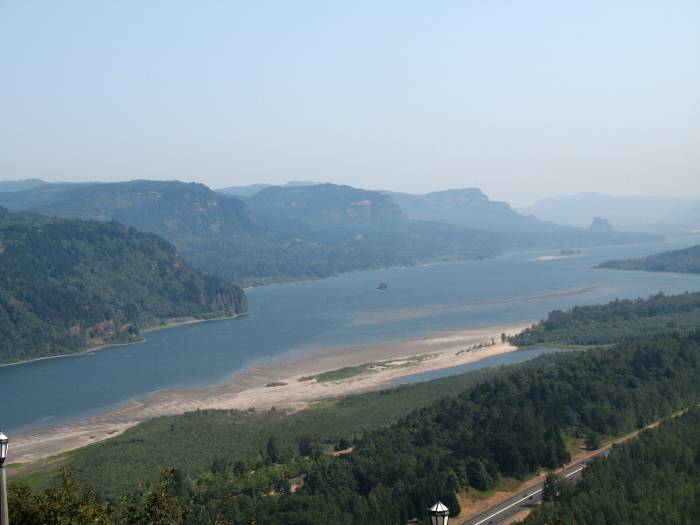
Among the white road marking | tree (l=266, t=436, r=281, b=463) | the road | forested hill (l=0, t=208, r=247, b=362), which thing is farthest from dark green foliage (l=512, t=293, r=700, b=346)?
forested hill (l=0, t=208, r=247, b=362)

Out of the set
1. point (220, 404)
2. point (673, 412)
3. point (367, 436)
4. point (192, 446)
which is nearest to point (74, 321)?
point (220, 404)

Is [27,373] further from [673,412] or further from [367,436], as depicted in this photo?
[673,412]

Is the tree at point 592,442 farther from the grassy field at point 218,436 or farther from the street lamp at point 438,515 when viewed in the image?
the street lamp at point 438,515

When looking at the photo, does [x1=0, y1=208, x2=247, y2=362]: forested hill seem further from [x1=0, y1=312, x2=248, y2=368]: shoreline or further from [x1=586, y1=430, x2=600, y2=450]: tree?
[x1=586, y1=430, x2=600, y2=450]: tree

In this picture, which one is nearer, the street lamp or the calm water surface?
the street lamp

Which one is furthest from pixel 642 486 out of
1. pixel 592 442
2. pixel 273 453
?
pixel 273 453

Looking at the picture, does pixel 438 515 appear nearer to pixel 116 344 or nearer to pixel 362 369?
pixel 362 369
